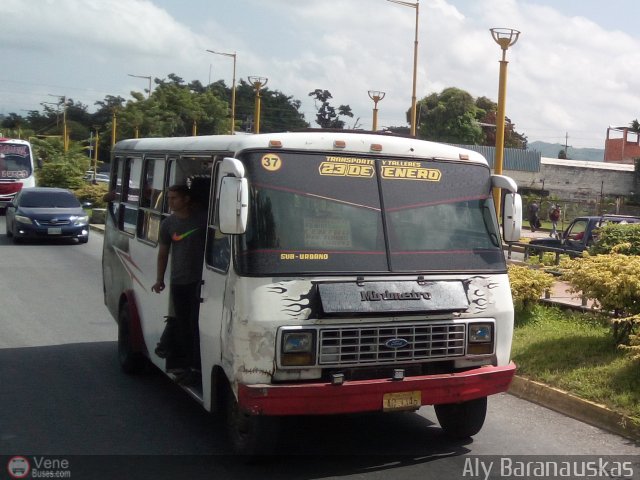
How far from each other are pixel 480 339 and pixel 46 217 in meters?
19.2

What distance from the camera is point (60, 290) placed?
14914 mm

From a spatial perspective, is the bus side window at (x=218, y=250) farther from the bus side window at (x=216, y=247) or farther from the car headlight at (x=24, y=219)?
the car headlight at (x=24, y=219)

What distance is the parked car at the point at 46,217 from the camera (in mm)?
23078

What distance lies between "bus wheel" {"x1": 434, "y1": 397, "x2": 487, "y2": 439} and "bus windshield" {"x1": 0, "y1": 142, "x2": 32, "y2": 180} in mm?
30811

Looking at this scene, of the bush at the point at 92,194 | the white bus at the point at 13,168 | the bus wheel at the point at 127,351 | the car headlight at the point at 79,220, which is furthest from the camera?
the bush at the point at 92,194

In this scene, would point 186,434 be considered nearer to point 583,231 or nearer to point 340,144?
point 340,144

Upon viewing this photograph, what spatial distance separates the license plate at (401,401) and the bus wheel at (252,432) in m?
0.77

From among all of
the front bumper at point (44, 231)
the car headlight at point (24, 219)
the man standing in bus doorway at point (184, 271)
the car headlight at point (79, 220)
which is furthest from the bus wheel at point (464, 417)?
the car headlight at point (24, 219)

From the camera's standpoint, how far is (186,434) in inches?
274

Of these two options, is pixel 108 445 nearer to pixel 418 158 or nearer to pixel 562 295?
pixel 418 158

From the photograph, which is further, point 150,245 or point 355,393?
point 150,245

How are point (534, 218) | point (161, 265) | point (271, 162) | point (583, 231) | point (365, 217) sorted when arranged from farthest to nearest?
point (534, 218)
point (583, 231)
point (161, 265)
point (365, 217)
point (271, 162)

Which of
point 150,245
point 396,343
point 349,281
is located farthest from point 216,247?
point 150,245

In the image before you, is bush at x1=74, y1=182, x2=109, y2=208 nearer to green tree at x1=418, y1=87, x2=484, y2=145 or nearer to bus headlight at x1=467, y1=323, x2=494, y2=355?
green tree at x1=418, y1=87, x2=484, y2=145
